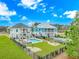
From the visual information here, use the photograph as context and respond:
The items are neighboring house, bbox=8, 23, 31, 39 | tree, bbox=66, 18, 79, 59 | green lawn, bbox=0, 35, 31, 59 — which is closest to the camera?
green lawn, bbox=0, 35, 31, 59

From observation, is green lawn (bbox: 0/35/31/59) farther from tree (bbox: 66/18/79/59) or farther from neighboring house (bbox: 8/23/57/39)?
tree (bbox: 66/18/79/59)

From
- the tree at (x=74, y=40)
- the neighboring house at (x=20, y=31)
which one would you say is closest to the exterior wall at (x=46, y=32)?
the neighboring house at (x=20, y=31)

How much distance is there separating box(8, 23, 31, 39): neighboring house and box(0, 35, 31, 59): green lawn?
0.43 metres

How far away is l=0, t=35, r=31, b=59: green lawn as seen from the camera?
20.7 feet

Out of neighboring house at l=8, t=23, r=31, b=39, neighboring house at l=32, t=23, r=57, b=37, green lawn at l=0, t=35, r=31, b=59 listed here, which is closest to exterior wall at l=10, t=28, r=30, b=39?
neighboring house at l=8, t=23, r=31, b=39

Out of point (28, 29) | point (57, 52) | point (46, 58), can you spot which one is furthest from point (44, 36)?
point (46, 58)

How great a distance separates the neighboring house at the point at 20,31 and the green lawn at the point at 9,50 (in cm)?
43

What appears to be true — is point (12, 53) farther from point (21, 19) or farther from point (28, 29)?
point (28, 29)

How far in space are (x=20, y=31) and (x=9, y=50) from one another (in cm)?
191

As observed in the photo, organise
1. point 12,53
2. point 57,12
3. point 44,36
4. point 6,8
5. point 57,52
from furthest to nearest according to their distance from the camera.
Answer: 1. point 44,36
2. point 57,12
3. point 57,52
4. point 6,8
5. point 12,53

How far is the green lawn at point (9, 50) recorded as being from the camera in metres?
6.30

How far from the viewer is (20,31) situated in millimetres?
8672

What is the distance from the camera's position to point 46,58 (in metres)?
6.73

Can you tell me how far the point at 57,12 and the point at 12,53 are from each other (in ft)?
11.1
